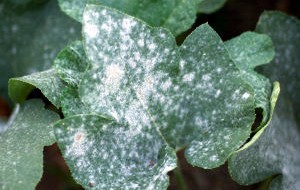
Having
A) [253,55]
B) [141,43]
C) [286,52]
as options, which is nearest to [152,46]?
[141,43]

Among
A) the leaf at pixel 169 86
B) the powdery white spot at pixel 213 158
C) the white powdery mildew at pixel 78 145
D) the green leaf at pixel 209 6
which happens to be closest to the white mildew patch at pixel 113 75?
the leaf at pixel 169 86

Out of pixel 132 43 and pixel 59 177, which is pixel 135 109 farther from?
pixel 59 177

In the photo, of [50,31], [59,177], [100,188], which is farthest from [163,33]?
[59,177]

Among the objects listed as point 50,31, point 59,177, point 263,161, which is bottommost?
point 59,177

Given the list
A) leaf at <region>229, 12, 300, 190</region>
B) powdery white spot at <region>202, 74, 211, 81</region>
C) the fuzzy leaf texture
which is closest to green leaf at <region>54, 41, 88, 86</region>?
the fuzzy leaf texture

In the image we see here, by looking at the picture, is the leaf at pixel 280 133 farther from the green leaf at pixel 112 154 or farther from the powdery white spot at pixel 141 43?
the powdery white spot at pixel 141 43
